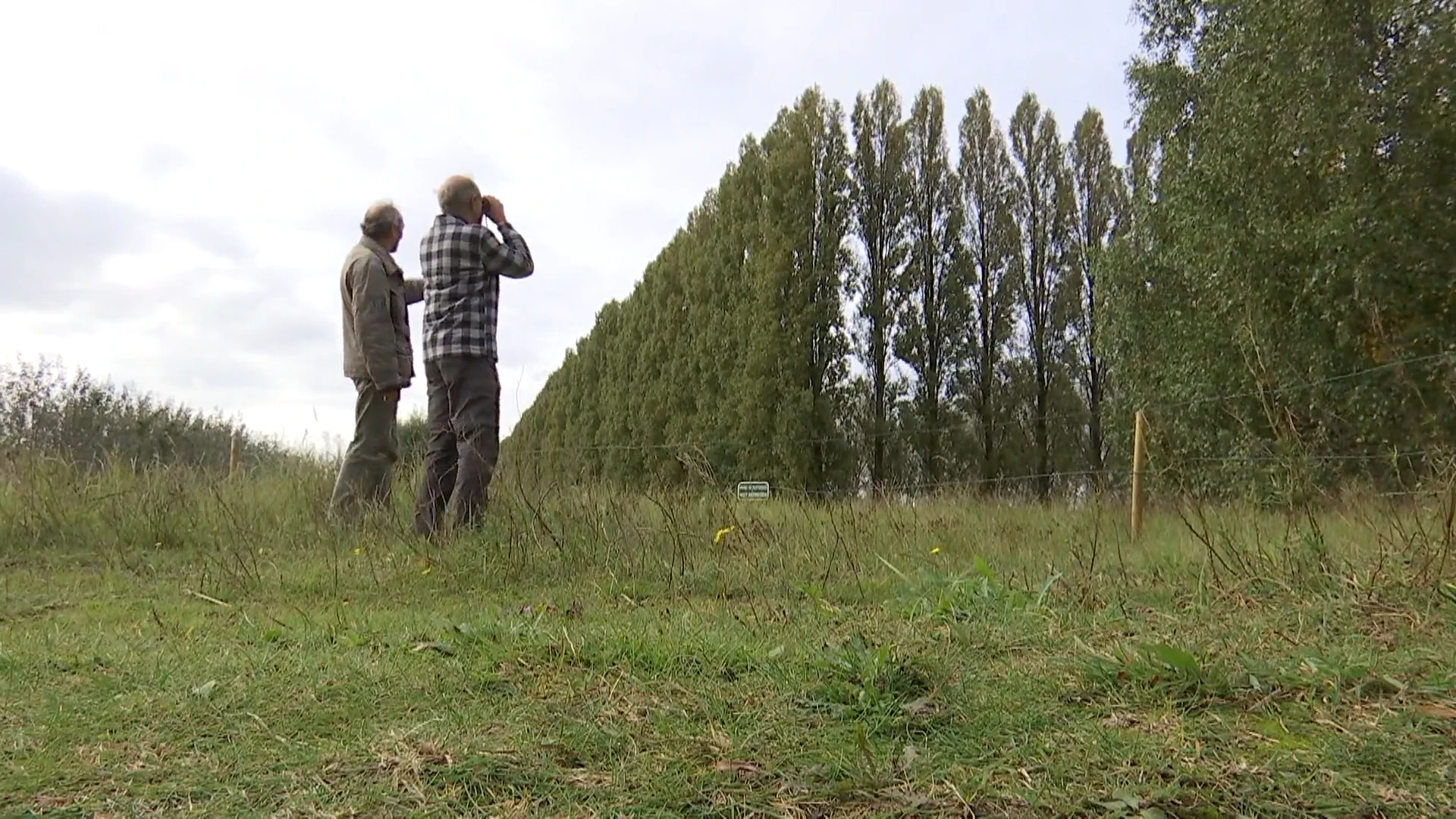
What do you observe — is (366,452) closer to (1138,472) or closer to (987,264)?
(1138,472)

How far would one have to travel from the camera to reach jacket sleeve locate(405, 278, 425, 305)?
5.72 meters

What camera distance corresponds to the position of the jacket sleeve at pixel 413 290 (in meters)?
5.72

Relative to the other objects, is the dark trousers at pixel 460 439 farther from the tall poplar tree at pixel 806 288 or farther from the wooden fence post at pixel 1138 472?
the tall poplar tree at pixel 806 288

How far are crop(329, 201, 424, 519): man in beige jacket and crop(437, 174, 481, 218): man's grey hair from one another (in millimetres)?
660

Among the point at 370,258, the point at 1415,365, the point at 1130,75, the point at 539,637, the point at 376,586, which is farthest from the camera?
the point at 1130,75

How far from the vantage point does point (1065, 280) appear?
74.6 ft

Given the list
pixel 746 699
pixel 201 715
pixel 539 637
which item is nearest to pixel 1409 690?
pixel 746 699

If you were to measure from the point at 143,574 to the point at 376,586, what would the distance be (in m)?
1.42

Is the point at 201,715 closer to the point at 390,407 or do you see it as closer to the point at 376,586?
the point at 376,586

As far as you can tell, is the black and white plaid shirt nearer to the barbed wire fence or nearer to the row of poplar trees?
the barbed wire fence

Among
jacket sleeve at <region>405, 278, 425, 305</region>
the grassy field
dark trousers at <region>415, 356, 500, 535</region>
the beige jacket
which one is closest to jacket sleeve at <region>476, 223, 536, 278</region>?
dark trousers at <region>415, 356, 500, 535</region>

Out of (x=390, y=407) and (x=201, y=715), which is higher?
(x=390, y=407)

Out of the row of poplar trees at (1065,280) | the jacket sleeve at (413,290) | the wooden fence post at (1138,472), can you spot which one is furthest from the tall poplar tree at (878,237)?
the jacket sleeve at (413,290)

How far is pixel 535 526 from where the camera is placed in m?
4.41
